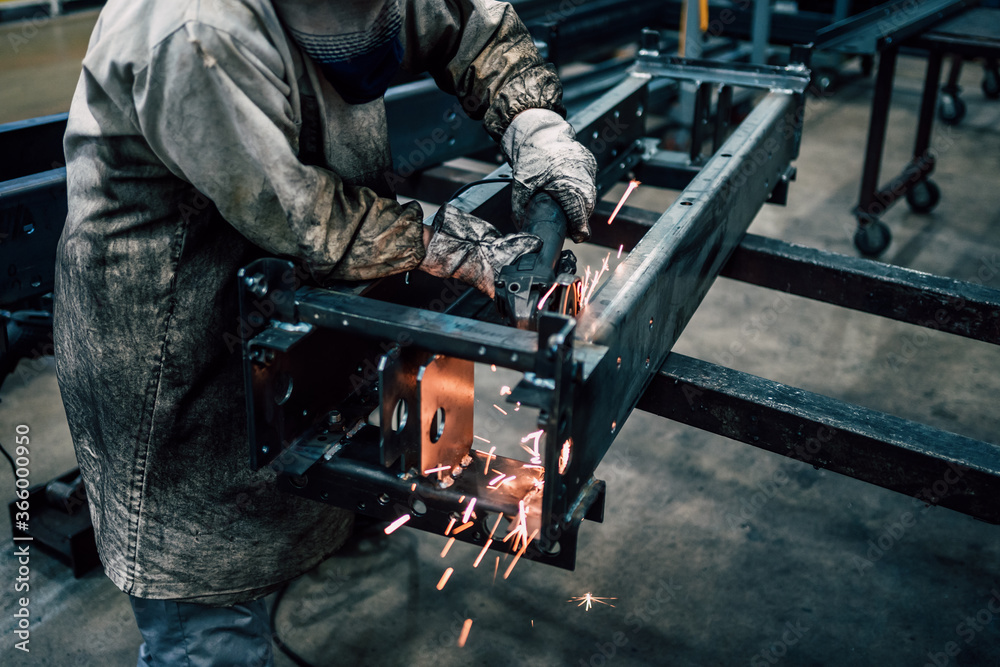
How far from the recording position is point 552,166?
168 cm

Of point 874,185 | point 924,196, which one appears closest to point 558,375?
point 874,185

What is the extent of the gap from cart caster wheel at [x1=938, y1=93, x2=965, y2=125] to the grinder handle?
208 inches

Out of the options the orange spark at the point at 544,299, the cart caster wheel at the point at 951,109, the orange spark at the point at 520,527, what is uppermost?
the orange spark at the point at 544,299

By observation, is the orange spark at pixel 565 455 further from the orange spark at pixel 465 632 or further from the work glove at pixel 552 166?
the orange spark at pixel 465 632

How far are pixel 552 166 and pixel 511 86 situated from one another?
0.73 ft

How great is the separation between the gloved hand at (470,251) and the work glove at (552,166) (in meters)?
0.24

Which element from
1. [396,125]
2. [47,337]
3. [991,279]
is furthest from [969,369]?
[47,337]

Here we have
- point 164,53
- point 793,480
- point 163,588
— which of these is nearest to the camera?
point 164,53

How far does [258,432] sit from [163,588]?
20.1 inches

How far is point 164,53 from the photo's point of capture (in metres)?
1.13

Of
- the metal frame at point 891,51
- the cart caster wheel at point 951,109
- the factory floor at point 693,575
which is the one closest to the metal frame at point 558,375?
the factory floor at point 693,575

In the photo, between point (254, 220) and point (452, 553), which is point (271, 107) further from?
point (452, 553)

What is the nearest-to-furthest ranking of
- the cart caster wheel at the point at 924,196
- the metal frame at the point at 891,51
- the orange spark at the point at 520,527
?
the orange spark at the point at 520,527
the metal frame at the point at 891,51
the cart caster wheel at the point at 924,196

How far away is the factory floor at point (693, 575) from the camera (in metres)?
2.20
